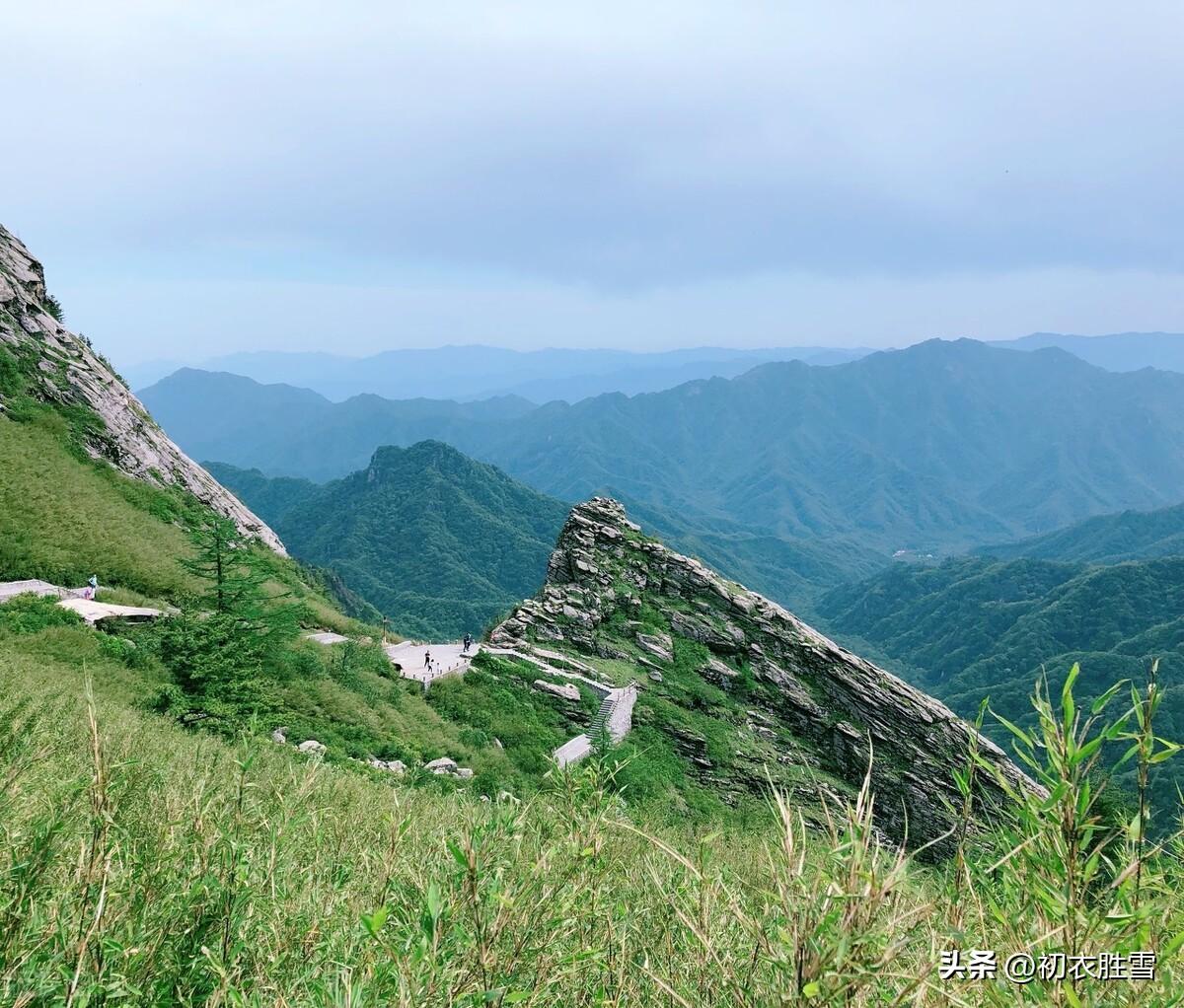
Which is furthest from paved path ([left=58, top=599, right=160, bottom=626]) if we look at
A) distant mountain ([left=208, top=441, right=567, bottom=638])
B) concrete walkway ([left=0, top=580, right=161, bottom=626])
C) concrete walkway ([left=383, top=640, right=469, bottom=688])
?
distant mountain ([left=208, top=441, right=567, bottom=638])

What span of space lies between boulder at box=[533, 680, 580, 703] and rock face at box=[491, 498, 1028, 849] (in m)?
3.76

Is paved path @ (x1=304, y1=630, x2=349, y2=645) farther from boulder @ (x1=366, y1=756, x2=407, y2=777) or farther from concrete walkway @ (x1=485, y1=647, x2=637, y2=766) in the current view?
boulder @ (x1=366, y1=756, x2=407, y2=777)

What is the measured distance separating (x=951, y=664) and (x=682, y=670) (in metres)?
184

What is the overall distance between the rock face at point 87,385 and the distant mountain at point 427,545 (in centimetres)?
8443

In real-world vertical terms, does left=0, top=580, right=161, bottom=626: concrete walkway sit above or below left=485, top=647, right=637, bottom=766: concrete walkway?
above

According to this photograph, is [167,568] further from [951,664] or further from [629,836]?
[951,664]

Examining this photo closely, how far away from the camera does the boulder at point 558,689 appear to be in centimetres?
2956

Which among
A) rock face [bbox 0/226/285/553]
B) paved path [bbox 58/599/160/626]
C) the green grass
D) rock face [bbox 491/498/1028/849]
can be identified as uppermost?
rock face [bbox 0/226/285/553]

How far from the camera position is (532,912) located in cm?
358

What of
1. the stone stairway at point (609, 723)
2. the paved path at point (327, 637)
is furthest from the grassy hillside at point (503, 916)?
the paved path at point (327, 637)

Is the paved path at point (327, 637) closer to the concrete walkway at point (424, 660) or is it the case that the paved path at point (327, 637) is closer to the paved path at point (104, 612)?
the concrete walkway at point (424, 660)

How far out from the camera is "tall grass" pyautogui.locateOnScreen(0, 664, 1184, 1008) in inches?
106

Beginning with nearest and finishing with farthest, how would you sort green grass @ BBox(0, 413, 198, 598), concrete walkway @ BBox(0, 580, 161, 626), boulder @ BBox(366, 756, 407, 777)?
Answer: boulder @ BBox(366, 756, 407, 777) → concrete walkway @ BBox(0, 580, 161, 626) → green grass @ BBox(0, 413, 198, 598)

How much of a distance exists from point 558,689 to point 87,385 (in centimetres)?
3399
